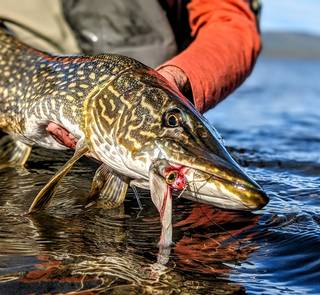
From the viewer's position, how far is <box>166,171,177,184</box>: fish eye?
9.37 feet

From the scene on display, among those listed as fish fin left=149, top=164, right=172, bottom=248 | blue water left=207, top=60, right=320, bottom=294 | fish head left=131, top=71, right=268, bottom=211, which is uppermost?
fish head left=131, top=71, right=268, bottom=211

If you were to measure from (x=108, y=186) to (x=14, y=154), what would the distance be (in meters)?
0.97

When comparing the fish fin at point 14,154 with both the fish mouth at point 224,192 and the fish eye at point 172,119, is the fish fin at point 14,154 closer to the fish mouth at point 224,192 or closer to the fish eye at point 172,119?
the fish eye at point 172,119

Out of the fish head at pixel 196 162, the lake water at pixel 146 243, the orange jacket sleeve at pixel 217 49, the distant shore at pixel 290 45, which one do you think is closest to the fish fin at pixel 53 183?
the lake water at pixel 146 243

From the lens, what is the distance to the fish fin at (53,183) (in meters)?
3.12

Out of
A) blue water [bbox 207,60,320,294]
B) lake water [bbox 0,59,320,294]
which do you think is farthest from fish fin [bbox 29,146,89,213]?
blue water [bbox 207,60,320,294]

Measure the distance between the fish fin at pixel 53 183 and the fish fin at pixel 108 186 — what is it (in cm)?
18

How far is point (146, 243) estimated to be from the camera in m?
3.16

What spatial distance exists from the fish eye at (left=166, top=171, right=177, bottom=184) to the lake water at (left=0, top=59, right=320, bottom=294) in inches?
12.9

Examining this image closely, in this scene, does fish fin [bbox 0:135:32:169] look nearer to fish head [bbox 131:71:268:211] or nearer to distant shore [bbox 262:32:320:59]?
fish head [bbox 131:71:268:211]

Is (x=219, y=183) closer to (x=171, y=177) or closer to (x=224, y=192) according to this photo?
(x=224, y=192)

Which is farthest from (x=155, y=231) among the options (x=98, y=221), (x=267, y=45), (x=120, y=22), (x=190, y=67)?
(x=267, y=45)

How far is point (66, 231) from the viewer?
10.7 feet

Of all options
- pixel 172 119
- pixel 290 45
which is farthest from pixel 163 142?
pixel 290 45
